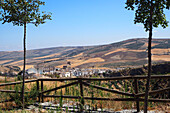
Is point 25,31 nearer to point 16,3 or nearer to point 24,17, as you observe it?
point 24,17

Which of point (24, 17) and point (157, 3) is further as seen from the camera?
point (24, 17)

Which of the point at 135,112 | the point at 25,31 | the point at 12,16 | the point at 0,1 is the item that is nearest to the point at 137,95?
the point at 135,112

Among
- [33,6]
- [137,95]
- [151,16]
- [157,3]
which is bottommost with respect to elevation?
[137,95]

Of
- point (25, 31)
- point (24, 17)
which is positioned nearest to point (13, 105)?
point (25, 31)

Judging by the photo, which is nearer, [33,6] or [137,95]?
[137,95]

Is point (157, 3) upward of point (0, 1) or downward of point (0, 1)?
downward

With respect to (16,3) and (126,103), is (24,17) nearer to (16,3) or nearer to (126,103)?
(16,3)

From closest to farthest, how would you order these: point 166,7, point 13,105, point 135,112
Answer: point 166,7
point 135,112
point 13,105

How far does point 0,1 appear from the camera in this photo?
22.0 ft

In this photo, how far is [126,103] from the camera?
6.81 meters

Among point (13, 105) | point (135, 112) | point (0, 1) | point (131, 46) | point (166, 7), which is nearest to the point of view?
point (166, 7)

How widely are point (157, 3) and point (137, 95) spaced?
3.28 m

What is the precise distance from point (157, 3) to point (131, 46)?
114385mm

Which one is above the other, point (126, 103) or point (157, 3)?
point (157, 3)
